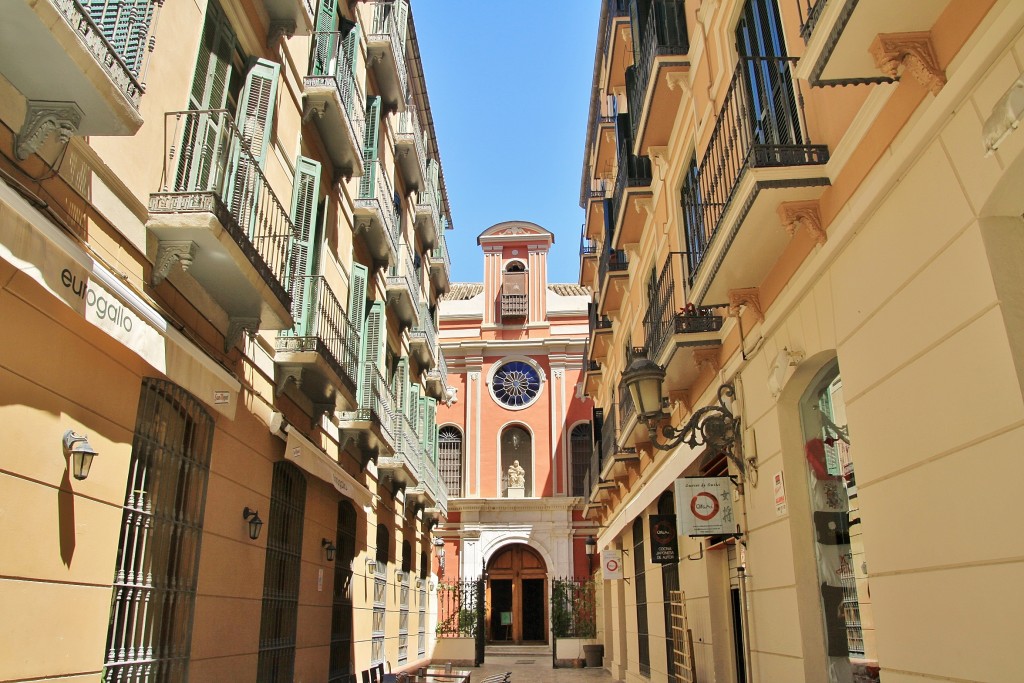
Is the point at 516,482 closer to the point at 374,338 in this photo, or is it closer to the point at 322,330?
the point at 374,338

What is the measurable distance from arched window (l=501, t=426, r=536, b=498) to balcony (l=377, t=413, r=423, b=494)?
13525mm

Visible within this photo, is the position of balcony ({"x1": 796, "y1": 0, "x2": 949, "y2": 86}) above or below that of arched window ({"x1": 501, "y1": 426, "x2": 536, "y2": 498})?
below

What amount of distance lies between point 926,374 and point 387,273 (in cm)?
1258

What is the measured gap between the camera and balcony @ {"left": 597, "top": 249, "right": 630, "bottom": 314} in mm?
16172

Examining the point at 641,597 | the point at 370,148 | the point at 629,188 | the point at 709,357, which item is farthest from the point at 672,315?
the point at 641,597

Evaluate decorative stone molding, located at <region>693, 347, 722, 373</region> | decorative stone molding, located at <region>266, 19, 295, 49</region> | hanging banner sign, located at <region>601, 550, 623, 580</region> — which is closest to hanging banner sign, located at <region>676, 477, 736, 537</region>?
decorative stone molding, located at <region>693, 347, 722, 373</region>

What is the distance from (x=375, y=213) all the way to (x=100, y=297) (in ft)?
26.7

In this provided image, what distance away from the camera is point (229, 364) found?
7.62m

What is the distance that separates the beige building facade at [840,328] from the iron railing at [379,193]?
438 cm

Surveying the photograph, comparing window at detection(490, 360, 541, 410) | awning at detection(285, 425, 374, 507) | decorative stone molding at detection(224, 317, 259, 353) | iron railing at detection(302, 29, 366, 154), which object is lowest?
awning at detection(285, 425, 374, 507)

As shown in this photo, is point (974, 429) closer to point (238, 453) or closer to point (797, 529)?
point (797, 529)

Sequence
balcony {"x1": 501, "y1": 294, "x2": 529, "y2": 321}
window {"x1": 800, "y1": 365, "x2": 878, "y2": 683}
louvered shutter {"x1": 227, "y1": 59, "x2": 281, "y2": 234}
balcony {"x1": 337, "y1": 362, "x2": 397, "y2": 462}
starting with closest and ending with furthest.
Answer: window {"x1": 800, "y1": 365, "x2": 878, "y2": 683} → louvered shutter {"x1": 227, "y1": 59, "x2": 281, "y2": 234} → balcony {"x1": 337, "y1": 362, "x2": 397, "y2": 462} → balcony {"x1": 501, "y1": 294, "x2": 529, "y2": 321}

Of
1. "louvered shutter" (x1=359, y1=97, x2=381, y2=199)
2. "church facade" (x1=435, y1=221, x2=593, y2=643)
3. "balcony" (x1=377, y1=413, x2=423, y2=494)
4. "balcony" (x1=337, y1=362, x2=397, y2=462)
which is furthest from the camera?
"church facade" (x1=435, y1=221, x2=593, y2=643)

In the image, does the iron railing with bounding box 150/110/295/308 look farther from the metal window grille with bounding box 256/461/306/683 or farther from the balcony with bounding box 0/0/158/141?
the metal window grille with bounding box 256/461/306/683
